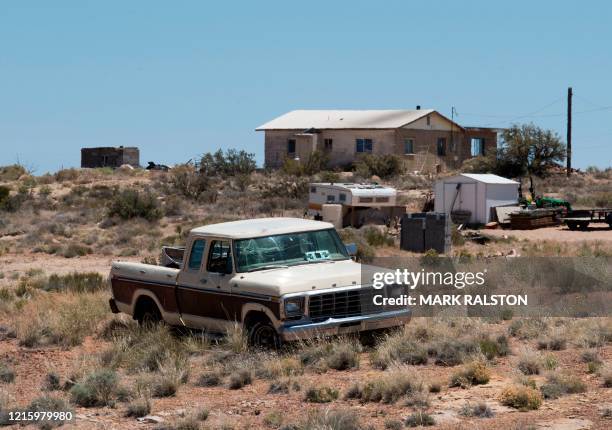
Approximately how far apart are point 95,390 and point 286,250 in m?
3.64

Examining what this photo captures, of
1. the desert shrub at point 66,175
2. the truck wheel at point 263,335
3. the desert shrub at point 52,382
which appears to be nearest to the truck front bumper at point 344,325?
the truck wheel at point 263,335

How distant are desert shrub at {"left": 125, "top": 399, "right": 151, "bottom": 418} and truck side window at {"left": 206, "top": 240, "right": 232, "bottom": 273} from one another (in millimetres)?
3517

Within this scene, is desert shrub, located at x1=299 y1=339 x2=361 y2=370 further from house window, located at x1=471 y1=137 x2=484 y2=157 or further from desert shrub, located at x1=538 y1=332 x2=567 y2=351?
house window, located at x1=471 y1=137 x2=484 y2=157

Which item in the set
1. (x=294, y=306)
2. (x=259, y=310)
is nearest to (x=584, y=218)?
(x=259, y=310)

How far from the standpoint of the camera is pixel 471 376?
10742mm

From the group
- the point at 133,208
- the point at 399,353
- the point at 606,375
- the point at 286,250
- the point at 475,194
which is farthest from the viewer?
the point at 133,208

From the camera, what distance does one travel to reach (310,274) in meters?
12.8

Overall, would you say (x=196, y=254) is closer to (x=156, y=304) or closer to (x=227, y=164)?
(x=156, y=304)

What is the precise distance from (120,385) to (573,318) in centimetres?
675

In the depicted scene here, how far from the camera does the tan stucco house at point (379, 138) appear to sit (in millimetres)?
63469

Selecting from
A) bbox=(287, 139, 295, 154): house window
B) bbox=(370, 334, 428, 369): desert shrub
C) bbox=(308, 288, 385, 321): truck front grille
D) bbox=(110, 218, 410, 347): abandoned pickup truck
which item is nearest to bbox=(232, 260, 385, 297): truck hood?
bbox=(110, 218, 410, 347): abandoned pickup truck

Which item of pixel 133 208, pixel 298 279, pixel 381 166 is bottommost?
pixel 133 208

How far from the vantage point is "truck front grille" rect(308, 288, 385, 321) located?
491 inches

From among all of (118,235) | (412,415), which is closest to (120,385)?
(412,415)
